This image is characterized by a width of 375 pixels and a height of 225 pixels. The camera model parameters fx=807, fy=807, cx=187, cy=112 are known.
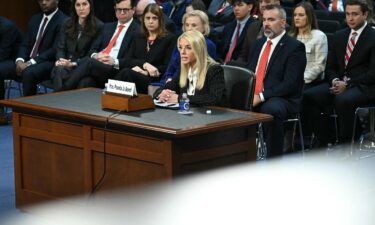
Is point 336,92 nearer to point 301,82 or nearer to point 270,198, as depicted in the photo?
point 301,82

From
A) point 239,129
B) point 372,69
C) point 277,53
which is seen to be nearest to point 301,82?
point 277,53

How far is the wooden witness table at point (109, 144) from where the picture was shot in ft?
15.7

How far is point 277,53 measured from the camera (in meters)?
6.82

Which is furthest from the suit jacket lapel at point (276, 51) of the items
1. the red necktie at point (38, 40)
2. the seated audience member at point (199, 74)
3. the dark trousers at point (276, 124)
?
the red necktie at point (38, 40)

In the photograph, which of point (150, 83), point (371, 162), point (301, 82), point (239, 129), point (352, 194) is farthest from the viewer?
point (150, 83)

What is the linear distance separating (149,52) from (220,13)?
2.27 m

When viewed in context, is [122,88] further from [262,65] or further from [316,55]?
[316,55]

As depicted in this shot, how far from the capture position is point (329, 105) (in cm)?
745

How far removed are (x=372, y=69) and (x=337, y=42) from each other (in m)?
0.51

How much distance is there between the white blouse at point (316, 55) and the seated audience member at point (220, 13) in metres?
2.44

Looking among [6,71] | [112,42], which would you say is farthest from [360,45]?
[6,71]

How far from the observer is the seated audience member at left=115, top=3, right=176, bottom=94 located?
7668mm

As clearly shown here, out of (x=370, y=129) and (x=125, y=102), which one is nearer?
(x=125, y=102)

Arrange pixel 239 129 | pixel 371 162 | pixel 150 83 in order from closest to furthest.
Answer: pixel 239 129, pixel 371 162, pixel 150 83
